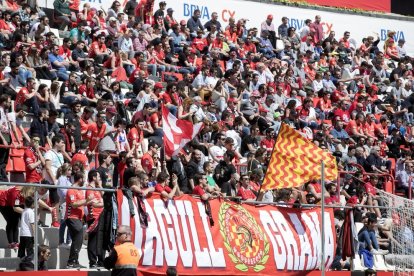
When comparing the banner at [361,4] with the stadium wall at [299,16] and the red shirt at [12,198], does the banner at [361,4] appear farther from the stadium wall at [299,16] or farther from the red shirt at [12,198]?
the red shirt at [12,198]

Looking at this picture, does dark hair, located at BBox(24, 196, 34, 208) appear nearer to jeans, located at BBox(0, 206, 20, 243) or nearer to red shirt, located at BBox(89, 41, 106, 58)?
jeans, located at BBox(0, 206, 20, 243)

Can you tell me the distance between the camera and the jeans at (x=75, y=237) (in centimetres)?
1752

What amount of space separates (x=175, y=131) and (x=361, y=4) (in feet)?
74.7

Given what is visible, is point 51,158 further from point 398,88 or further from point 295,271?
point 398,88

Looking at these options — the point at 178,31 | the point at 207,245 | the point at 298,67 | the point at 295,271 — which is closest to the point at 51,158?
the point at 207,245

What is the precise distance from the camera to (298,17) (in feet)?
127

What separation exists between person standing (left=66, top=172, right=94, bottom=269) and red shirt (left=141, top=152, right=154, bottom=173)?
4.07 meters

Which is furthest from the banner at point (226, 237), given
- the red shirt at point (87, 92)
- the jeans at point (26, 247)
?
the red shirt at point (87, 92)

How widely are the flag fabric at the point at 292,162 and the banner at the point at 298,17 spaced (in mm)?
13943

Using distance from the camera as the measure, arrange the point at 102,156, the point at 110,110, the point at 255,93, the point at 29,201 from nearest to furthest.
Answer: the point at 29,201 < the point at 102,156 < the point at 110,110 < the point at 255,93

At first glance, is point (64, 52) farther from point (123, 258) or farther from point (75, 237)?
point (123, 258)

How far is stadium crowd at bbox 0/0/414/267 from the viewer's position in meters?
20.5

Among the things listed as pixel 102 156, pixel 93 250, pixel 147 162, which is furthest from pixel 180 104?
pixel 93 250

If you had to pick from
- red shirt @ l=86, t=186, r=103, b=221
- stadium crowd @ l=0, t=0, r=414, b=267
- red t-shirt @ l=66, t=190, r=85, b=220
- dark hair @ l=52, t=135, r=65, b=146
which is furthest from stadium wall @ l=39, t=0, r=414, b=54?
red t-shirt @ l=66, t=190, r=85, b=220
